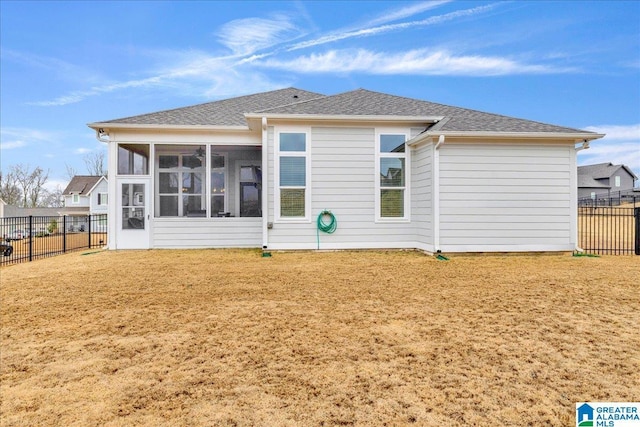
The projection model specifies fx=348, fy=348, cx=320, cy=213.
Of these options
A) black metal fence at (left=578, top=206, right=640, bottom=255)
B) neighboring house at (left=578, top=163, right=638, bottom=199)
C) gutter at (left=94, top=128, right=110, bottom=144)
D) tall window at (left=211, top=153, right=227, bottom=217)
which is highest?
neighboring house at (left=578, top=163, right=638, bottom=199)

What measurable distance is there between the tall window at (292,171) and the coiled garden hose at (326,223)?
0.40 meters

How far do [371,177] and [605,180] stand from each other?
168 ft

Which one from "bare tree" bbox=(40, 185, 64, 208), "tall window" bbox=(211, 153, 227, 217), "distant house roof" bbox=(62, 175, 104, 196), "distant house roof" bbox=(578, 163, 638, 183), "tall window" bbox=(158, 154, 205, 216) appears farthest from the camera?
"distant house roof" bbox=(578, 163, 638, 183)

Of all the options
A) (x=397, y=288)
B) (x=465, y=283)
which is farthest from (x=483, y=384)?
(x=465, y=283)

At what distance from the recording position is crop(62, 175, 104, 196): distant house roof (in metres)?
38.0

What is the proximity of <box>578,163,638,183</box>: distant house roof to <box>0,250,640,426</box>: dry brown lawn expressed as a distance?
→ 50.9 metres

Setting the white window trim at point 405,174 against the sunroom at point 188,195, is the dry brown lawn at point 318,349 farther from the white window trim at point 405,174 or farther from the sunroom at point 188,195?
the sunroom at point 188,195

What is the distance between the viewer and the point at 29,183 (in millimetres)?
41812

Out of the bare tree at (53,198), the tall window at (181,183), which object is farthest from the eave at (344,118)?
the bare tree at (53,198)

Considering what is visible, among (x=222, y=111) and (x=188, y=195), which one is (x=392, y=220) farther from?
(x=222, y=111)

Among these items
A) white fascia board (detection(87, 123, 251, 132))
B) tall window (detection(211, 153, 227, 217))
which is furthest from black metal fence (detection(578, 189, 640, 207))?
white fascia board (detection(87, 123, 251, 132))

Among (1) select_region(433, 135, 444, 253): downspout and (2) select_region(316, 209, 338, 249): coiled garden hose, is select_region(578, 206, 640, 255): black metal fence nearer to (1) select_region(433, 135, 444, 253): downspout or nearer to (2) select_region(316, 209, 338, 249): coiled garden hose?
(1) select_region(433, 135, 444, 253): downspout

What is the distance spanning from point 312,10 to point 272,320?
1238cm

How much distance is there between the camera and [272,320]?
3762 millimetres
